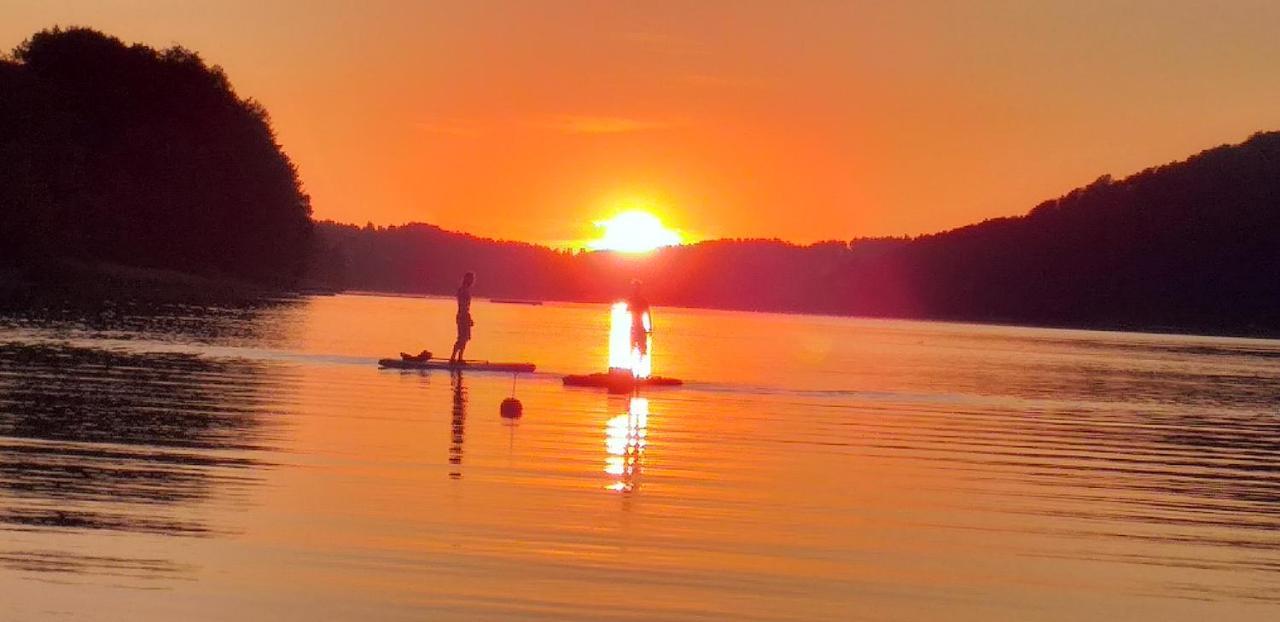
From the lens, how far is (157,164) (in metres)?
106

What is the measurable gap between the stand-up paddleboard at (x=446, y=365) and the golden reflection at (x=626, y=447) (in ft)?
25.4

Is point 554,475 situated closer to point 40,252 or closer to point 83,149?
point 40,252

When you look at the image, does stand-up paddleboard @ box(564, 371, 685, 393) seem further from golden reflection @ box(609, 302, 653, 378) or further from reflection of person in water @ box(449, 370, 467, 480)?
reflection of person in water @ box(449, 370, 467, 480)

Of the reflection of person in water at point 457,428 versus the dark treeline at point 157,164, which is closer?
the reflection of person in water at point 457,428

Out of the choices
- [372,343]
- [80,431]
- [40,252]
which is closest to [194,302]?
[40,252]

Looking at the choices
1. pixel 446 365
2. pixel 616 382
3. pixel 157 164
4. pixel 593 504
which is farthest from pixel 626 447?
pixel 157 164

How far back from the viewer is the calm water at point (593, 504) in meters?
11.0

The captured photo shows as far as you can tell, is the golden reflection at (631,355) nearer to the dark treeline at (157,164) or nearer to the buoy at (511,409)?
the buoy at (511,409)

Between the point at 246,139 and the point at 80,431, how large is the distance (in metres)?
98.0

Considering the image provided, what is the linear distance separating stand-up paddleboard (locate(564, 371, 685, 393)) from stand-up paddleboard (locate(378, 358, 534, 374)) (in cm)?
236

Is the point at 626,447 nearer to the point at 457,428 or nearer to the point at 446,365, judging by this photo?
the point at 457,428

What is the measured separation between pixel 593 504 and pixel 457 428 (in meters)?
7.28

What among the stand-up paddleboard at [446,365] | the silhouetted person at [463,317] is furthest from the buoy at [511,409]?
the silhouetted person at [463,317]

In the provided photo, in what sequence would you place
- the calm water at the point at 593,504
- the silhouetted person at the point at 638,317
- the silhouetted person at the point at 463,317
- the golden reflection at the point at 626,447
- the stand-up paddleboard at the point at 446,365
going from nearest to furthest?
the calm water at the point at 593,504 < the golden reflection at the point at 626,447 < the silhouetted person at the point at 638,317 < the stand-up paddleboard at the point at 446,365 < the silhouetted person at the point at 463,317
